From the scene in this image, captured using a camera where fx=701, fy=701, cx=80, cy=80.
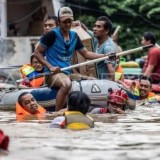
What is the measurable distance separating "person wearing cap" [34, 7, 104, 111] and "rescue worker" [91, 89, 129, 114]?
0.63 metres

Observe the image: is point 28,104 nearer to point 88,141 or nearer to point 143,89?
point 88,141

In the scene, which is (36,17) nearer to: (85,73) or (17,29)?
(17,29)

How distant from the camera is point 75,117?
7945 millimetres

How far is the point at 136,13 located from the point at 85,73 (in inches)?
443

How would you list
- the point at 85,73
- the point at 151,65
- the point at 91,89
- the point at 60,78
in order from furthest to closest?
the point at 151,65
the point at 85,73
the point at 91,89
the point at 60,78

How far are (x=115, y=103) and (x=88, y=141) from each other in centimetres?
354

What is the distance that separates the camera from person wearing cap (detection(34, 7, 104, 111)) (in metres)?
10.6

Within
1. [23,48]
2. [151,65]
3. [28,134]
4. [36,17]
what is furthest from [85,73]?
[36,17]

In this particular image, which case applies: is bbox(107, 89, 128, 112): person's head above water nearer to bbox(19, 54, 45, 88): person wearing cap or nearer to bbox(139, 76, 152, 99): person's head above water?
bbox(19, 54, 45, 88): person wearing cap

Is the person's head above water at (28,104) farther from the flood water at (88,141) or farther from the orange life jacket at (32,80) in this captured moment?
the orange life jacket at (32,80)

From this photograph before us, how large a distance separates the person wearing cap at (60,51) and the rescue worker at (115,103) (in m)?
0.63

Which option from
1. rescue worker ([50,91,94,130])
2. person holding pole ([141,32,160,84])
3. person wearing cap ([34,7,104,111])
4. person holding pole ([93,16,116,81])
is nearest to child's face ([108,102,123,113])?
person wearing cap ([34,7,104,111])

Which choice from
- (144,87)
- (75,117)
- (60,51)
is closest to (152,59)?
(144,87)

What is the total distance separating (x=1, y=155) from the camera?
593cm
